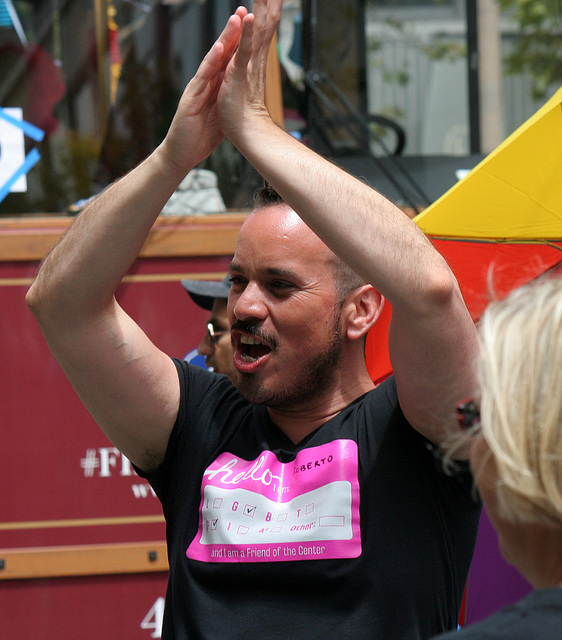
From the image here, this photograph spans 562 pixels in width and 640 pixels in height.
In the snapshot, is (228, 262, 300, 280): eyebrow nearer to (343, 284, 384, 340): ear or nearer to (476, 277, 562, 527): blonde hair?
(343, 284, 384, 340): ear

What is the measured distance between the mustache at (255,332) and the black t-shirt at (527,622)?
91cm

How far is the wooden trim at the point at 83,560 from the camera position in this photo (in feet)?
11.4

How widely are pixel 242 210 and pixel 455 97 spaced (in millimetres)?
1049

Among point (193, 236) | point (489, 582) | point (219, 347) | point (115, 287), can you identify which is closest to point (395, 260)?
point (115, 287)

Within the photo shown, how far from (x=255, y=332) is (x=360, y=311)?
0.24 metres

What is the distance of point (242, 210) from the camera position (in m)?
3.68

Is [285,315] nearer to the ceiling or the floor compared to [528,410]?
nearer to the floor

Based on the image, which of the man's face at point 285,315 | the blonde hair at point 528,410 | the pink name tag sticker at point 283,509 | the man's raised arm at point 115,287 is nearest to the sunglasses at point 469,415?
the blonde hair at point 528,410

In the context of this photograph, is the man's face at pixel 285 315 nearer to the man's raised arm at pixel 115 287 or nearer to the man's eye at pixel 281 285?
the man's eye at pixel 281 285

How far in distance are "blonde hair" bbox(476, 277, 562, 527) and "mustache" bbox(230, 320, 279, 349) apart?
2.54 ft

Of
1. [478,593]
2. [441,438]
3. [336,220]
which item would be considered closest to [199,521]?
[441,438]

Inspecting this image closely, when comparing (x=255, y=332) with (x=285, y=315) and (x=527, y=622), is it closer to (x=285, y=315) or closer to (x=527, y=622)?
(x=285, y=315)

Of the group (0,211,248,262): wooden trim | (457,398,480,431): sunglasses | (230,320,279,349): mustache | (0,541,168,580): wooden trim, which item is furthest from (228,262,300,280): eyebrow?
(0,541,168,580): wooden trim

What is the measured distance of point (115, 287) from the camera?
67.7 inches
